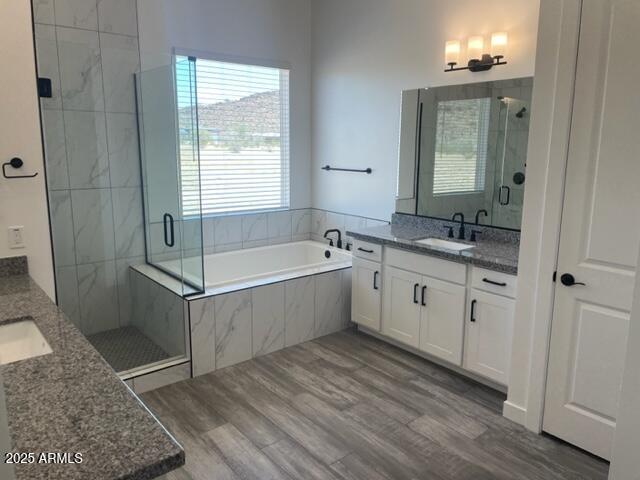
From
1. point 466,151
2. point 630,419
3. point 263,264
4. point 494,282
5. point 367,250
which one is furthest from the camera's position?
point 263,264

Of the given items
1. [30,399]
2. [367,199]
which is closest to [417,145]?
[367,199]

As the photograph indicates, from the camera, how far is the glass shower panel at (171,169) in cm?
340

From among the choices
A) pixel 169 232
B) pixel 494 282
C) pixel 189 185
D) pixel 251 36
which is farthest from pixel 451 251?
pixel 251 36

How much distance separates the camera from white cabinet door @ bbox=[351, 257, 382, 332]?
3.78 m

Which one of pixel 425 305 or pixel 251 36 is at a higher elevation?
pixel 251 36

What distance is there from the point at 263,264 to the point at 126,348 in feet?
5.11

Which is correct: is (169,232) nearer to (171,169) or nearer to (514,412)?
(171,169)

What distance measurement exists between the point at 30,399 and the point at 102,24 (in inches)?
126

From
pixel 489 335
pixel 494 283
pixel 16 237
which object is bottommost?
pixel 489 335

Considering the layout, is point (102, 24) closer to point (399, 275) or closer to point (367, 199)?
A: point (367, 199)

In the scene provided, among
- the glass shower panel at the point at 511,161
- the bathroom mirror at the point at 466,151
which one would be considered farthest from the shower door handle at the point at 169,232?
the glass shower panel at the point at 511,161

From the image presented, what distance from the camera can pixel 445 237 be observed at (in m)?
3.75

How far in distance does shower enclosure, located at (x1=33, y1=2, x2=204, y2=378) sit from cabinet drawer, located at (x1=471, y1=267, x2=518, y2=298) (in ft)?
5.99

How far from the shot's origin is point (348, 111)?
4.55 m
